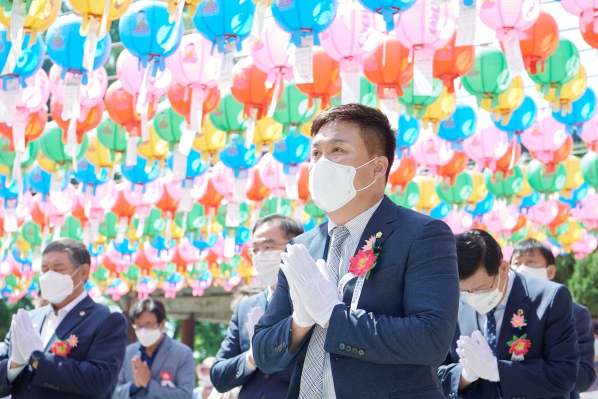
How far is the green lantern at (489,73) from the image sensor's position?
646 cm

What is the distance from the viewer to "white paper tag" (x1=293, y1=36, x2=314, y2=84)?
210 inches

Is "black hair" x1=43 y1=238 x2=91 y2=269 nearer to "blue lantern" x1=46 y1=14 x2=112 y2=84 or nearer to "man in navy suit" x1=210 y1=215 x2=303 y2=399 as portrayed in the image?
"man in navy suit" x1=210 y1=215 x2=303 y2=399

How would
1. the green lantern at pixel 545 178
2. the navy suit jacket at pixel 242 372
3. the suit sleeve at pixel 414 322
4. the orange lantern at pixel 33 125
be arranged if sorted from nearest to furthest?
the suit sleeve at pixel 414 322
the navy suit jacket at pixel 242 372
the orange lantern at pixel 33 125
the green lantern at pixel 545 178

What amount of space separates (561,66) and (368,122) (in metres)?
4.57

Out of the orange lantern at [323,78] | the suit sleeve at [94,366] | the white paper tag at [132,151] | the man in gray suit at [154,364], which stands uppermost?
the orange lantern at [323,78]

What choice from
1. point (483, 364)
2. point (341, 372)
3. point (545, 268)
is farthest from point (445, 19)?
point (341, 372)

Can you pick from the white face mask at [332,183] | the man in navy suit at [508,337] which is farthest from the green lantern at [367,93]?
the white face mask at [332,183]

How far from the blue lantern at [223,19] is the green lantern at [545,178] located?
5093mm

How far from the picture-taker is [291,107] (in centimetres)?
693

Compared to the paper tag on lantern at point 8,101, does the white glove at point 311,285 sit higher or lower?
lower

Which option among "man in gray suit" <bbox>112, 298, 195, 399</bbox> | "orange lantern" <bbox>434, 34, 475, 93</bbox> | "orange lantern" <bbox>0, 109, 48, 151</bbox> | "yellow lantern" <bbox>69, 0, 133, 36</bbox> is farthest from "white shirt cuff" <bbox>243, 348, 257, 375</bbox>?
"orange lantern" <bbox>0, 109, 48, 151</bbox>

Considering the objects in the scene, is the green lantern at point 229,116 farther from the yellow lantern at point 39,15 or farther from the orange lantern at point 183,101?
the yellow lantern at point 39,15

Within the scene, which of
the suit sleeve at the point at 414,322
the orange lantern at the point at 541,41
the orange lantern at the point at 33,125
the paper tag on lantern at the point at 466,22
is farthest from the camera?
the orange lantern at the point at 33,125

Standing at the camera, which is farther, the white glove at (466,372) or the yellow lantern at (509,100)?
the yellow lantern at (509,100)
